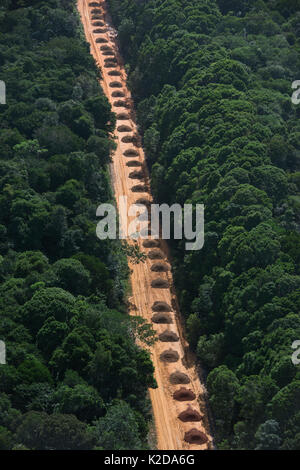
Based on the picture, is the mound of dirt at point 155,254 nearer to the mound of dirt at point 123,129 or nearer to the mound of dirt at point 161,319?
the mound of dirt at point 161,319

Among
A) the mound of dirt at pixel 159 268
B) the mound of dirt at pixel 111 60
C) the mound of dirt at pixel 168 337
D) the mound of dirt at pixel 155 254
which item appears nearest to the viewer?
the mound of dirt at pixel 168 337

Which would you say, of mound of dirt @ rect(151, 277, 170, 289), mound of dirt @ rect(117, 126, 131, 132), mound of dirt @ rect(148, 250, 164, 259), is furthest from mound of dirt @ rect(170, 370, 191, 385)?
mound of dirt @ rect(117, 126, 131, 132)

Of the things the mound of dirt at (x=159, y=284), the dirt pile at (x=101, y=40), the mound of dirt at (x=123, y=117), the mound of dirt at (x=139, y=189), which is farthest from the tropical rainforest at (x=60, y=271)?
the dirt pile at (x=101, y=40)

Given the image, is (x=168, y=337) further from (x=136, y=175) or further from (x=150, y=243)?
(x=136, y=175)

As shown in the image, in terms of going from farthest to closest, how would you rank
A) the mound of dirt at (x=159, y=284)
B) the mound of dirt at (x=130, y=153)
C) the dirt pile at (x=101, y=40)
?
the dirt pile at (x=101, y=40), the mound of dirt at (x=130, y=153), the mound of dirt at (x=159, y=284)

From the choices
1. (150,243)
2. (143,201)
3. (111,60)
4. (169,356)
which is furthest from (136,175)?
(169,356)

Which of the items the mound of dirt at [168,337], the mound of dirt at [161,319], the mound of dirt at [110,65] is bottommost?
the mound of dirt at [168,337]
